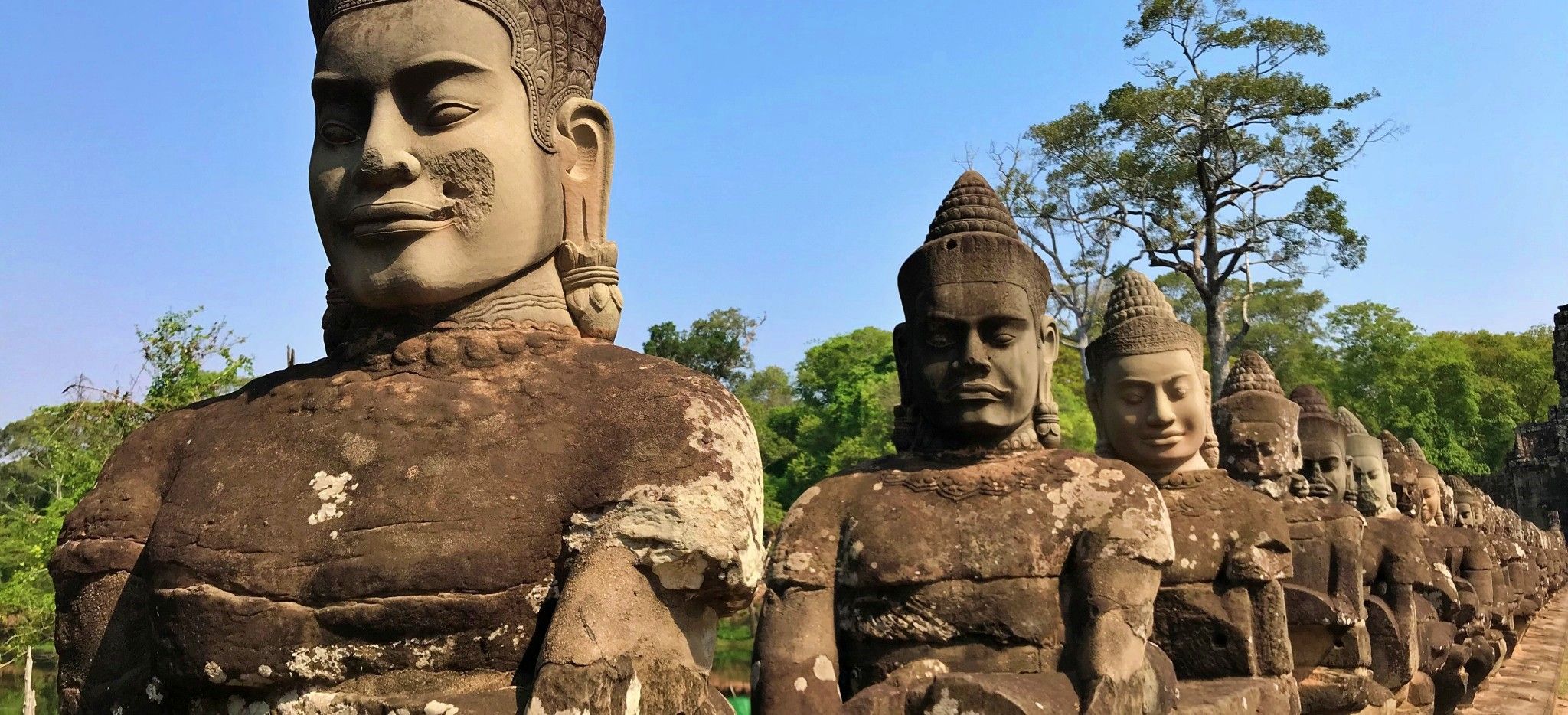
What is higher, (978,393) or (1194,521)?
(978,393)

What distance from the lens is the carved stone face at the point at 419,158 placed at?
10.9 feet

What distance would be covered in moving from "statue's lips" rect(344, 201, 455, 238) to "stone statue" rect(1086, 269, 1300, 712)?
10.2 ft

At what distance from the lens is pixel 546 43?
3.67 metres

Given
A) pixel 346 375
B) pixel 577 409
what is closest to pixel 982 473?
pixel 577 409

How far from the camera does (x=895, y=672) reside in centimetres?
450

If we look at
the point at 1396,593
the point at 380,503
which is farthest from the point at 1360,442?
the point at 380,503

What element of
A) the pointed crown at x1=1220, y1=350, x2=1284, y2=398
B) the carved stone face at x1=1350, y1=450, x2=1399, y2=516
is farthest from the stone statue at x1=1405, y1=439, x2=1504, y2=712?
the pointed crown at x1=1220, y1=350, x2=1284, y2=398

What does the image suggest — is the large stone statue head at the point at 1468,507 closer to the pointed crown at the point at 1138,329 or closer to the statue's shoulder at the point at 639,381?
the pointed crown at the point at 1138,329

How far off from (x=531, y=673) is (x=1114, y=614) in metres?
2.15

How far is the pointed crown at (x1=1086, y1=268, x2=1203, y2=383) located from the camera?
6379 mm

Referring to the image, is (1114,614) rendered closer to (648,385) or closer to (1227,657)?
(1227,657)

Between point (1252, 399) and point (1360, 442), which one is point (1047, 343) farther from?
point (1360, 442)

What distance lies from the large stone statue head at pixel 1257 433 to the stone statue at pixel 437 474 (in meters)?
5.93

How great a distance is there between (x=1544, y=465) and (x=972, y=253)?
34.6 metres
